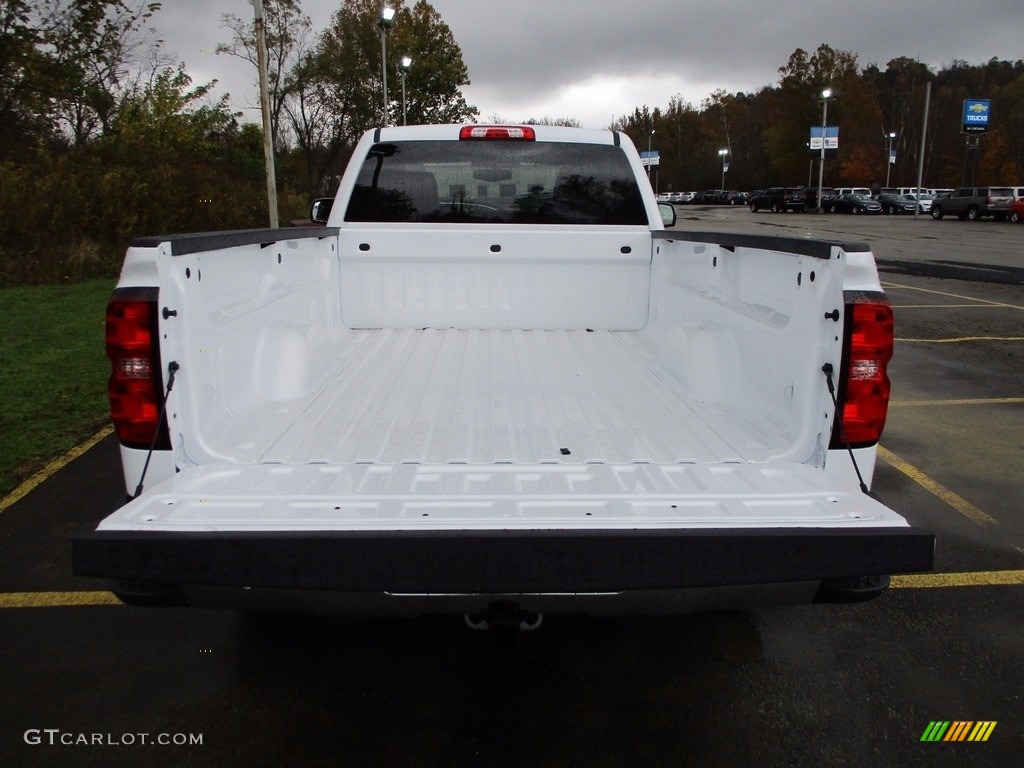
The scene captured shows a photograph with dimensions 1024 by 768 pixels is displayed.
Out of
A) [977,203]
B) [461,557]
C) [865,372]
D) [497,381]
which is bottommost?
[461,557]

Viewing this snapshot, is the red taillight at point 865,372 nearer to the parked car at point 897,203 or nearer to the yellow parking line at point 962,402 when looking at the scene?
the yellow parking line at point 962,402

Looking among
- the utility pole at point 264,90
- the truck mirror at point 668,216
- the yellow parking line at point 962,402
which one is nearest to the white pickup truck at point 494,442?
the truck mirror at point 668,216

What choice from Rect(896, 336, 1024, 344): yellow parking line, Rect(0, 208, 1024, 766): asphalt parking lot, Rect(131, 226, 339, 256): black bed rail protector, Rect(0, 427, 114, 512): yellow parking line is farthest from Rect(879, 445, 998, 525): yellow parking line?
Rect(0, 427, 114, 512): yellow parking line

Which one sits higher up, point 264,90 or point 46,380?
point 264,90

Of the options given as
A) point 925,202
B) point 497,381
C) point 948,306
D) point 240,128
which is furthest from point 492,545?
point 925,202

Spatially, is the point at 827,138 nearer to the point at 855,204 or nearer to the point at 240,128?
the point at 855,204

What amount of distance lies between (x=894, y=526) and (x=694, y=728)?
109 cm

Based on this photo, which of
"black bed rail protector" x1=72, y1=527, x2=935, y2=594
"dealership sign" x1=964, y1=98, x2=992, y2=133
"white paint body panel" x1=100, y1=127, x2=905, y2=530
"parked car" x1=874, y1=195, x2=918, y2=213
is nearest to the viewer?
"black bed rail protector" x1=72, y1=527, x2=935, y2=594

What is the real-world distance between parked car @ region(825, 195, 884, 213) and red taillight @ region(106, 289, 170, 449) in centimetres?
5827

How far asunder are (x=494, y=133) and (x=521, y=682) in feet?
10.2

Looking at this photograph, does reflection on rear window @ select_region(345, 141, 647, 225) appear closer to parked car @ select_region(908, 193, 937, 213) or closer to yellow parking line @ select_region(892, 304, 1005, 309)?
yellow parking line @ select_region(892, 304, 1005, 309)

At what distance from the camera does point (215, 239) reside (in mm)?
2721

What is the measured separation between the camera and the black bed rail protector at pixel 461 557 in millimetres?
2062

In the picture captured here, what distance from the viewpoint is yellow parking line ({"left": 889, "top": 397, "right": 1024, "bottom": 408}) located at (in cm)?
701
